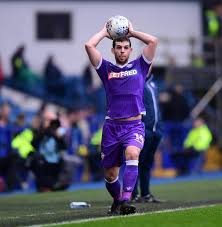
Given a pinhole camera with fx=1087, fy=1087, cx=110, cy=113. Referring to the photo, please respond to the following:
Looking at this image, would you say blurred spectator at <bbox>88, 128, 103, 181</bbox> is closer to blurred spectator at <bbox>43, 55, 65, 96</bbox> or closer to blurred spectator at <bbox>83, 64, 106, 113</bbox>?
blurred spectator at <bbox>83, 64, 106, 113</bbox>

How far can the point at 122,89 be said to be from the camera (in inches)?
504

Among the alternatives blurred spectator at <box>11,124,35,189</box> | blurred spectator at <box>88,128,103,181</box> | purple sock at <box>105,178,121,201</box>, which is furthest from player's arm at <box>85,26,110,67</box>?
blurred spectator at <box>88,128,103,181</box>

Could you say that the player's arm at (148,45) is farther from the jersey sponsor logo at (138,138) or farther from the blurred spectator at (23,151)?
the blurred spectator at (23,151)

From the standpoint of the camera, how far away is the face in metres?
12.8

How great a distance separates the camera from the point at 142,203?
49.9 feet

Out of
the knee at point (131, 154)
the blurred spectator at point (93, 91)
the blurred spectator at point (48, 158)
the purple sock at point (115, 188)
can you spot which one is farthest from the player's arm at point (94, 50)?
the blurred spectator at point (93, 91)

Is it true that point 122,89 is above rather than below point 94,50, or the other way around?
below

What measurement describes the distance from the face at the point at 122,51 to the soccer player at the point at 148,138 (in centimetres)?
281

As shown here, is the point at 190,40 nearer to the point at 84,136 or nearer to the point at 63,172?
the point at 84,136

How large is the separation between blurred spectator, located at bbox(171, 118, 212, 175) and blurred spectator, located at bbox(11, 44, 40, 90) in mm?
5618

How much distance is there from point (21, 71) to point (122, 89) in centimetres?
1814

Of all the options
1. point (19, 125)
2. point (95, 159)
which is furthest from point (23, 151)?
point (95, 159)

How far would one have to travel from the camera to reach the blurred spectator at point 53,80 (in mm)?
31203

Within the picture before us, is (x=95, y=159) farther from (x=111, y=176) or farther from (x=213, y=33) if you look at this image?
(x=111, y=176)
